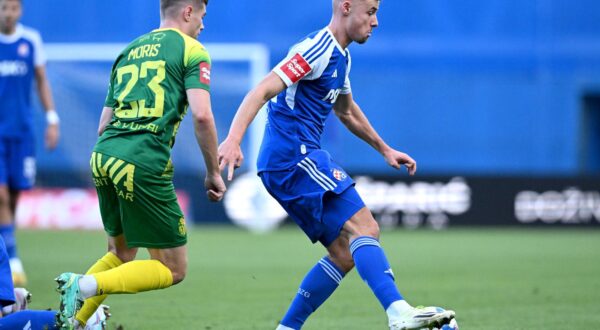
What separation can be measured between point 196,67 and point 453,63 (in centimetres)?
1939

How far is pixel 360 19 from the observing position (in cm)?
651

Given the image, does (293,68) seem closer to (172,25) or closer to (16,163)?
(172,25)

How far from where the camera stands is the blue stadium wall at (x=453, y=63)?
2470 centimetres

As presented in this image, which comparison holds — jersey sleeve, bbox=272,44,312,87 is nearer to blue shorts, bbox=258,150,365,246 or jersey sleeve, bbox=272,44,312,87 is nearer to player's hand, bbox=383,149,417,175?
blue shorts, bbox=258,150,365,246

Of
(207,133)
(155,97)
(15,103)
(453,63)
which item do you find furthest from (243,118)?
(453,63)

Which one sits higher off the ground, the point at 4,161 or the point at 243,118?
the point at 4,161

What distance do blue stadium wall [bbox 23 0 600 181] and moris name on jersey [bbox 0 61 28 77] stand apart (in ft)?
46.9

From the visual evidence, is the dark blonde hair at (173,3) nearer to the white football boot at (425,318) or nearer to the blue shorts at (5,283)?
the blue shorts at (5,283)

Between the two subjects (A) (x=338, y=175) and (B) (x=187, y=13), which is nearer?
(B) (x=187, y=13)

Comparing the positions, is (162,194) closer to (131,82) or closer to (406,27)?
(131,82)

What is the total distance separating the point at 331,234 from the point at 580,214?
13156mm

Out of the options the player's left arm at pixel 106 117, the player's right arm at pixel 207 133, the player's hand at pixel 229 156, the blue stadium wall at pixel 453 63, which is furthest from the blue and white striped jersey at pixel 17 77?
the blue stadium wall at pixel 453 63

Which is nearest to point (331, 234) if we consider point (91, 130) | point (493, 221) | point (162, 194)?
point (162, 194)

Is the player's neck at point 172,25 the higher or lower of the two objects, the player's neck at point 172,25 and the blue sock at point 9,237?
the higher
